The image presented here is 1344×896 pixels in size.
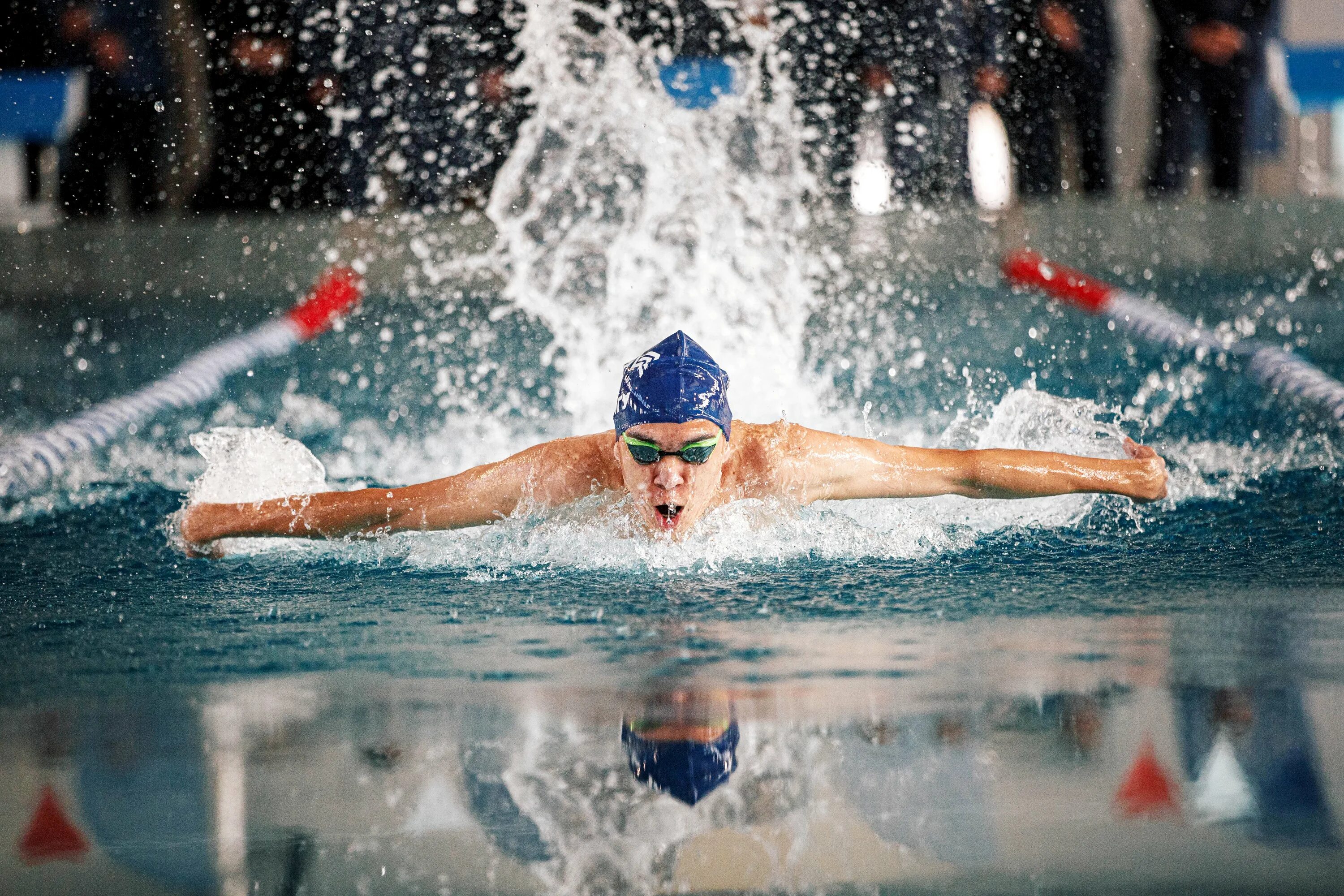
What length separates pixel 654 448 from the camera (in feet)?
9.49

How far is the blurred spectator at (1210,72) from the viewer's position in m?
7.46

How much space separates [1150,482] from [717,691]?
134cm

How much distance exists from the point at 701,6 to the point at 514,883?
790 centimetres

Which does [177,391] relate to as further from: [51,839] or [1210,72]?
[1210,72]

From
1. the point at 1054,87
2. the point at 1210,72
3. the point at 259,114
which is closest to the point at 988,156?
the point at 1054,87

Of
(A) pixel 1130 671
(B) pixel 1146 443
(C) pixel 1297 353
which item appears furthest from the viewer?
(C) pixel 1297 353

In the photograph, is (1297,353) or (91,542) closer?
(91,542)

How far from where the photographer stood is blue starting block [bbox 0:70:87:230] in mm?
8602

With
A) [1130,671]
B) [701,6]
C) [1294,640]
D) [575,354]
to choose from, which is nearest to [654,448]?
[1130,671]

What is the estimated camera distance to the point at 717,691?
2244mm

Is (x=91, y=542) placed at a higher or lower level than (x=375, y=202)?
lower

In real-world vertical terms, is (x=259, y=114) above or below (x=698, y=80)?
below

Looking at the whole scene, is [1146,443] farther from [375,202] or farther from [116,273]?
[116,273]

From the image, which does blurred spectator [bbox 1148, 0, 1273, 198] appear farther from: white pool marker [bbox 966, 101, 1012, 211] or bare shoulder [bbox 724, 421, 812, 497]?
bare shoulder [bbox 724, 421, 812, 497]
